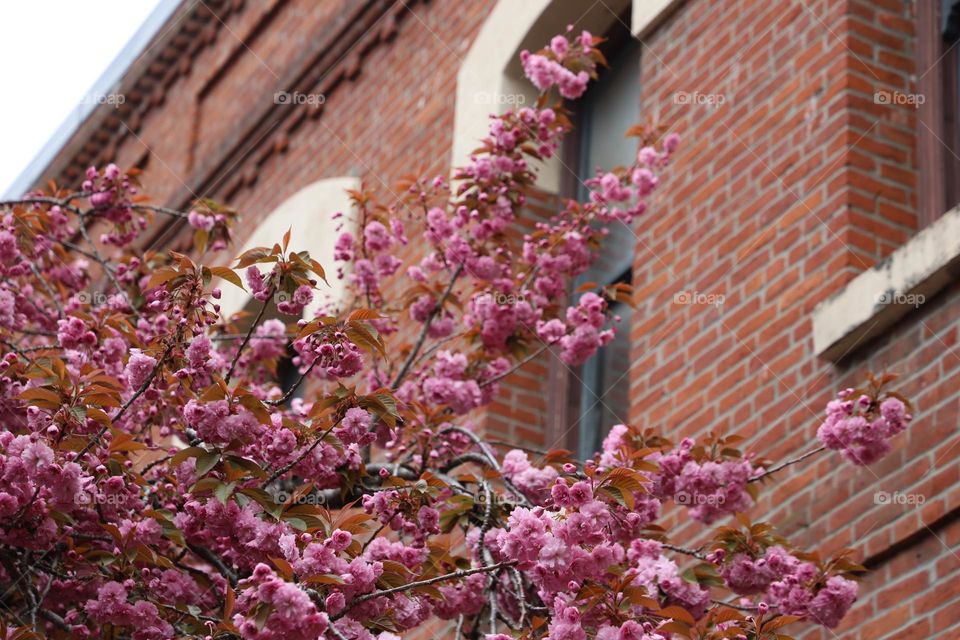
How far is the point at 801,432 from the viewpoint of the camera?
6.48m

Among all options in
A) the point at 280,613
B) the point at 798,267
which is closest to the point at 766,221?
the point at 798,267

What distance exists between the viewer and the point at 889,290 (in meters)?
6.22

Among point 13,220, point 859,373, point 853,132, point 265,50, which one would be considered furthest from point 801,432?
point 265,50

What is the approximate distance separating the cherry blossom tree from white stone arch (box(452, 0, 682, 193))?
7.17 ft

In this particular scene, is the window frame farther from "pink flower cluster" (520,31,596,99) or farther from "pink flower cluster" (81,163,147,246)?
"pink flower cluster" (81,163,147,246)

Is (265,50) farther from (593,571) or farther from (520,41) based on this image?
(593,571)

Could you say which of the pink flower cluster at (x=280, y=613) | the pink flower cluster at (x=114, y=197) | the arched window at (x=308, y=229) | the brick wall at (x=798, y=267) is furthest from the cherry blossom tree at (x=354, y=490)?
the arched window at (x=308, y=229)

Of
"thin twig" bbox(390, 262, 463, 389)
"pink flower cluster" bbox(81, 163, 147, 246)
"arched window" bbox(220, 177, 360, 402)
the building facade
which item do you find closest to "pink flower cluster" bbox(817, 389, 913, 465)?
the building facade

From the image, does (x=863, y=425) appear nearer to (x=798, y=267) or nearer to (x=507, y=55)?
(x=798, y=267)

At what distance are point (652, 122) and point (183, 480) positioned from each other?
3.75 m

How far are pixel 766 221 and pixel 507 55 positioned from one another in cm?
283

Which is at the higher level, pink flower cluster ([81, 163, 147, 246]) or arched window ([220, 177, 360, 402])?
arched window ([220, 177, 360, 402])

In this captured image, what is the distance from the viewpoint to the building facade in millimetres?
6031

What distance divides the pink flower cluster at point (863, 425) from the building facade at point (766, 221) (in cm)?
31
